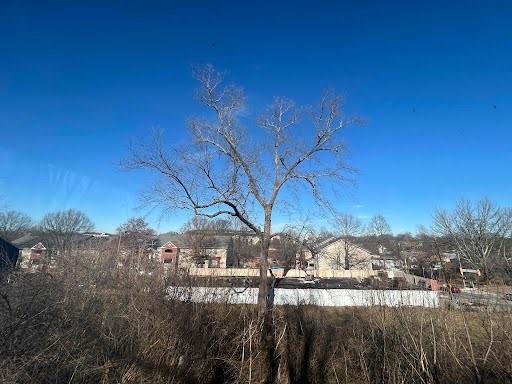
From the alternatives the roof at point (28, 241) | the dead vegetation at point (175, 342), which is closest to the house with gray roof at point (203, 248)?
the roof at point (28, 241)

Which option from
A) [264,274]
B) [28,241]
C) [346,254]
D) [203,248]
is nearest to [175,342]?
[264,274]

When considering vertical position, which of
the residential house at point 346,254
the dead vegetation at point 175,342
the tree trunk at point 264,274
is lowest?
the dead vegetation at point 175,342

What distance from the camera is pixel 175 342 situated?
664 cm

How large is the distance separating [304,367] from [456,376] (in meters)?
3.75

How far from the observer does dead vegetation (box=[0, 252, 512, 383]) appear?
4102mm

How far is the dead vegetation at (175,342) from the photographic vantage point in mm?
4102

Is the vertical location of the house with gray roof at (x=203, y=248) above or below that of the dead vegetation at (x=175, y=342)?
above

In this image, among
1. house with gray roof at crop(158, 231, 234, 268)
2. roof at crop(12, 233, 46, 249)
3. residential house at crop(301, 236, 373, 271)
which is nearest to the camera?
house with gray roof at crop(158, 231, 234, 268)

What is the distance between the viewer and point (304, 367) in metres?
8.29

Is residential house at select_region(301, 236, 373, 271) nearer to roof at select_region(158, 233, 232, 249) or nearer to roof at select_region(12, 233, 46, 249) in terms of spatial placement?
roof at select_region(158, 233, 232, 249)

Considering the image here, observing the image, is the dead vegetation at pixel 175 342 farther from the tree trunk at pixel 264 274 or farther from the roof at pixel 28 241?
the roof at pixel 28 241

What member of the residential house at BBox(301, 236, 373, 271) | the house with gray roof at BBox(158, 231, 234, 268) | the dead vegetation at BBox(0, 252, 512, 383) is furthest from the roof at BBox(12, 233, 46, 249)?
the dead vegetation at BBox(0, 252, 512, 383)

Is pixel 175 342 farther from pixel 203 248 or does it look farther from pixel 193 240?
pixel 203 248

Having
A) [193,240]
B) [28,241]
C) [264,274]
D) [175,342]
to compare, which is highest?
[193,240]
